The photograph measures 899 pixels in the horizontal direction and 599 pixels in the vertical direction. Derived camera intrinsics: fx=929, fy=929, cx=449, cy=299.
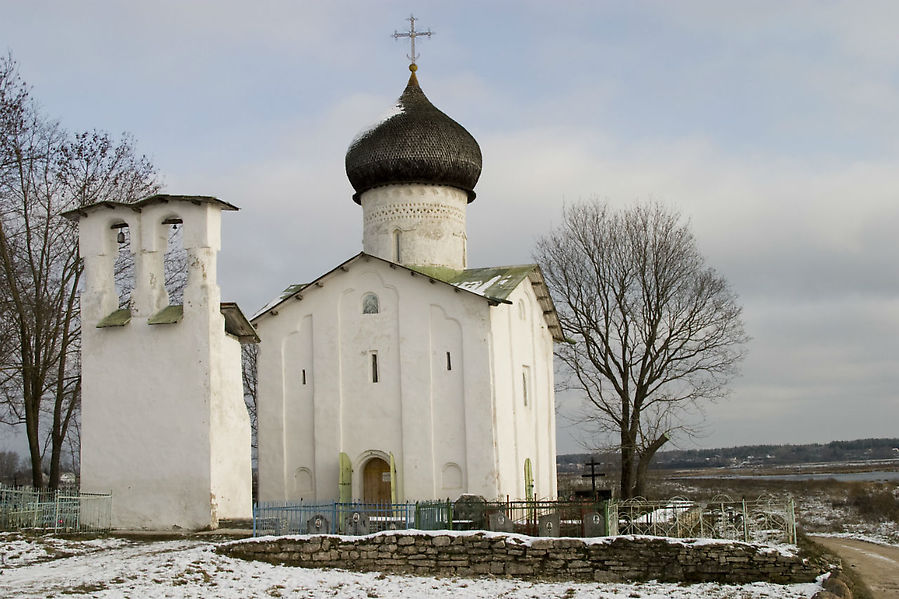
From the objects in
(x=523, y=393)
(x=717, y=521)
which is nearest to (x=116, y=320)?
(x=523, y=393)

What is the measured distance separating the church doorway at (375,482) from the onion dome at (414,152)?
6859 millimetres

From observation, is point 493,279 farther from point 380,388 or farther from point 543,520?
point 543,520

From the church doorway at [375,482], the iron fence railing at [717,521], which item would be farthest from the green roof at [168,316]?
the iron fence railing at [717,521]

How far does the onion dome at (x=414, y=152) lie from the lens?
22.2m

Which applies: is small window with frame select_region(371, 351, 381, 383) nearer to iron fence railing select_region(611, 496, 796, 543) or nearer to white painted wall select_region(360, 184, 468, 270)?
white painted wall select_region(360, 184, 468, 270)

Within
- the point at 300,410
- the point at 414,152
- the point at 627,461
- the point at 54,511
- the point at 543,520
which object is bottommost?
the point at 543,520

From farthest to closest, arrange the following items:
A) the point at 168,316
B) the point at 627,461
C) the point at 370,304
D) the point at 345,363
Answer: the point at 627,461 < the point at 370,304 < the point at 345,363 < the point at 168,316

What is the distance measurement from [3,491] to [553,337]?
45.6 ft

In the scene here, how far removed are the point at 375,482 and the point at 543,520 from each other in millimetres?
7092

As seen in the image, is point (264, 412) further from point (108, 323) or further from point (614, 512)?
point (614, 512)

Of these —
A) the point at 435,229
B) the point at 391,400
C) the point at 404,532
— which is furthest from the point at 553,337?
the point at 404,532

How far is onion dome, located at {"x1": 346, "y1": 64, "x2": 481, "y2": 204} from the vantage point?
22250 mm

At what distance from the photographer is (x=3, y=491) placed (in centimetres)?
1684

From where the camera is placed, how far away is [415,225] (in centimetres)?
2253
